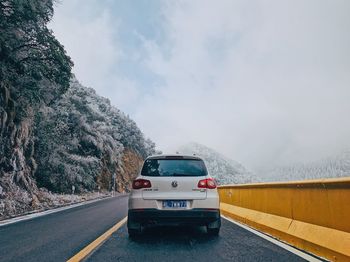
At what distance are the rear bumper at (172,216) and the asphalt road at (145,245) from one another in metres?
0.36

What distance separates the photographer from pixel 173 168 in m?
6.94

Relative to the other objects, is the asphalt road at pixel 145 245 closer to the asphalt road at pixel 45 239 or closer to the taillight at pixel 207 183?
the asphalt road at pixel 45 239

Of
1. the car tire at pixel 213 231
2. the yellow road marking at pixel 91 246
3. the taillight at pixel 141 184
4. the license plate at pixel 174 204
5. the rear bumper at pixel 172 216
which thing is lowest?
the yellow road marking at pixel 91 246

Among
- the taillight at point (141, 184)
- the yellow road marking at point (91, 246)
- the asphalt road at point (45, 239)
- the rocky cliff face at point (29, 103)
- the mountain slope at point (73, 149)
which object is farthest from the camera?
the mountain slope at point (73, 149)

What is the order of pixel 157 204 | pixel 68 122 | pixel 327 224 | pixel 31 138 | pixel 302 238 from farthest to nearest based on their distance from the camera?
pixel 68 122, pixel 31 138, pixel 157 204, pixel 302 238, pixel 327 224

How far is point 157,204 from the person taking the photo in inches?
260

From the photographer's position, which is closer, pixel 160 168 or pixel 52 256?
pixel 52 256

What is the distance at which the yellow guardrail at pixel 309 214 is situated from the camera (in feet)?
15.3

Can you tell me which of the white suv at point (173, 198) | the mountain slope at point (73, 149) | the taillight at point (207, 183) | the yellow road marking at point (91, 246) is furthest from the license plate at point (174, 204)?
the mountain slope at point (73, 149)

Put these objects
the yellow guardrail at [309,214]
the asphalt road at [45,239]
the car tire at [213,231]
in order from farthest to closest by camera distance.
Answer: the car tire at [213,231] → the asphalt road at [45,239] → the yellow guardrail at [309,214]

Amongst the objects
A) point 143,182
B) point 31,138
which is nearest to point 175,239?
point 143,182

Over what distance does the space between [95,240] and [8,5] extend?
39.9 feet

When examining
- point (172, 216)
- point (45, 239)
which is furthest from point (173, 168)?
point (45, 239)

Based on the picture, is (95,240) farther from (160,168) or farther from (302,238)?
(302,238)
